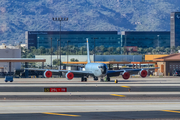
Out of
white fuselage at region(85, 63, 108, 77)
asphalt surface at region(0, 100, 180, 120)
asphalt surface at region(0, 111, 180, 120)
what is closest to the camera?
asphalt surface at region(0, 111, 180, 120)

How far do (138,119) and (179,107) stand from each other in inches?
307

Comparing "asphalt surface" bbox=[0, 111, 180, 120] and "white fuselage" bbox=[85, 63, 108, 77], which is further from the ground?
"white fuselage" bbox=[85, 63, 108, 77]

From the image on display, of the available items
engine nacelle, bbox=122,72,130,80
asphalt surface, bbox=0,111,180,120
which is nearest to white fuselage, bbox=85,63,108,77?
engine nacelle, bbox=122,72,130,80

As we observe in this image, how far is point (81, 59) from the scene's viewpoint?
7854 inches

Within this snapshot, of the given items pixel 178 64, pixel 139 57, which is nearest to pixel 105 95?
pixel 178 64

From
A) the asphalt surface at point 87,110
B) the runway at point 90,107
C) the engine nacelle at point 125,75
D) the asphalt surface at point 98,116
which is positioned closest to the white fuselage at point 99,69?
the engine nacelle at point 125,75

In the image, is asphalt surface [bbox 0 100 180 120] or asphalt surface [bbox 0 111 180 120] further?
asphalt surface [bbox 0 100 180 120]

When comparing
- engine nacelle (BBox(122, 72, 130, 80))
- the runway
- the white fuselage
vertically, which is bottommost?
the runway

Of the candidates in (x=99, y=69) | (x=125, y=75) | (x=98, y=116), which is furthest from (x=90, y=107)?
(x=125, y=75)

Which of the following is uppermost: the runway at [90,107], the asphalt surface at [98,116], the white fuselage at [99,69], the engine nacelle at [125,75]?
the white fuselage at [99,69]

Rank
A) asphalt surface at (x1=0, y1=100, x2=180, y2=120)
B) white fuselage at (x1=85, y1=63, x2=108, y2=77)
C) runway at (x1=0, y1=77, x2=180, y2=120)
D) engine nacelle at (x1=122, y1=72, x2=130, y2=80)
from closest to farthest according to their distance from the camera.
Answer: asphalt surface at (x1=0, y1=100, x2=180, y2=120)
runway at (x1=0, y1=77, x2=180, y2=120)
white fuselage at (x1=85, y1=63, x2=108, y2=77)
engine nacelle at (x1=122, y1=72, x2=130, y2=80)

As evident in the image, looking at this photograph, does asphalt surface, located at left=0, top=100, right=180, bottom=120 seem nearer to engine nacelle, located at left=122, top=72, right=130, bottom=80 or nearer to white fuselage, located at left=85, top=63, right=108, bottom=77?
white fuselage, located at left=85, top=63, right=108, bottom=77

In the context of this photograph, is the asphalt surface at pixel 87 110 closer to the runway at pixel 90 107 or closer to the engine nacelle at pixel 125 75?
the runway at pixel 90 107

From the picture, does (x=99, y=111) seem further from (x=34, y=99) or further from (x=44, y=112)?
(x=34, y=99)
